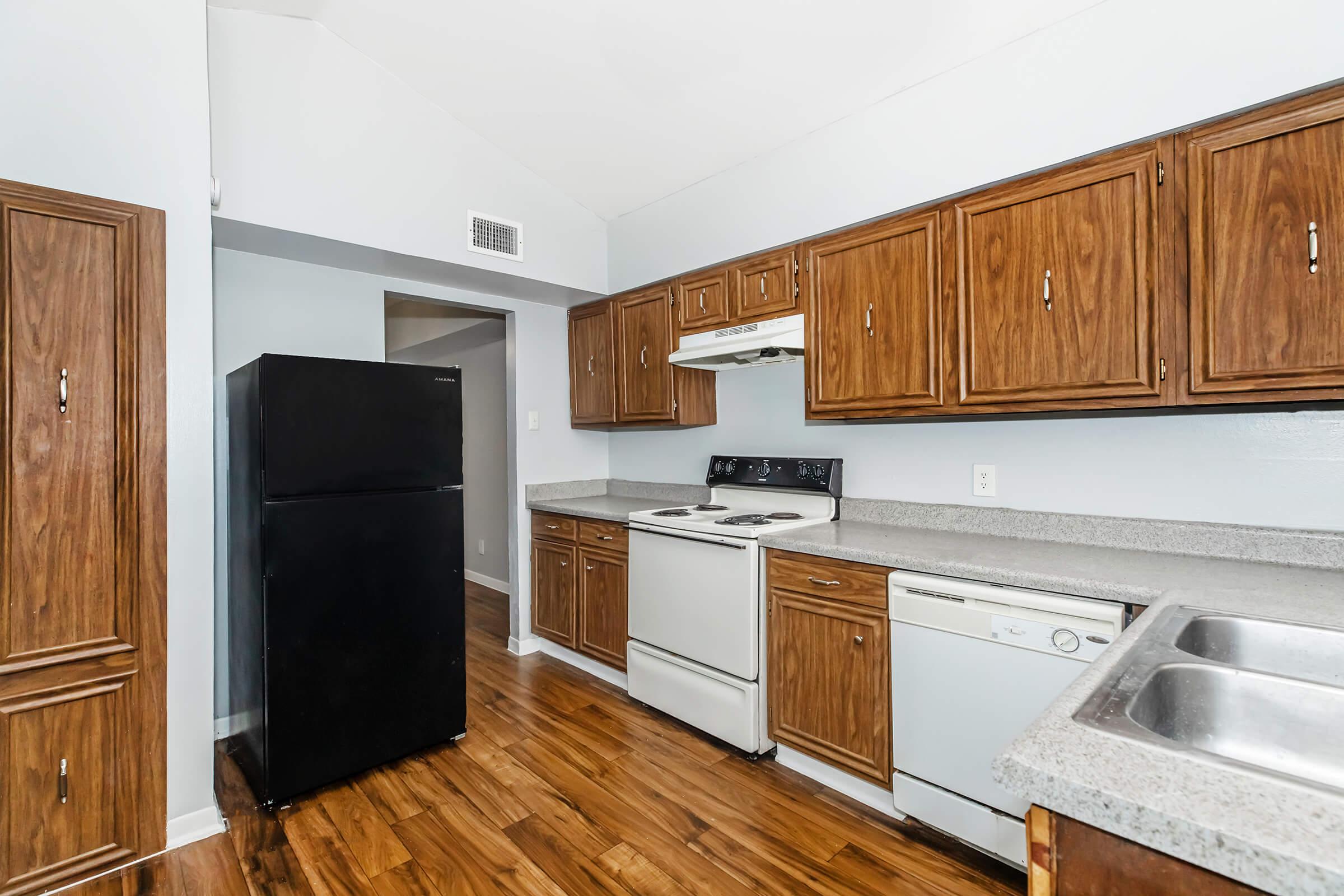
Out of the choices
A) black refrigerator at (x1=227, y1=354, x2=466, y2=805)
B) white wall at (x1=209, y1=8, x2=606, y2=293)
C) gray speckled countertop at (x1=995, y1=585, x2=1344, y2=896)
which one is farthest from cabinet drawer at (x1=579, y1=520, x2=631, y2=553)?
gray speckled countertop at (x1=995, y1=585, x2=1344, y2=896)

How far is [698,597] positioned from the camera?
2633 mm

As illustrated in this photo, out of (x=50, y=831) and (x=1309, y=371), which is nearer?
(x=1309, y=371)

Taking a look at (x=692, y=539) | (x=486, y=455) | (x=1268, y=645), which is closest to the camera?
(x=1268, y=645)

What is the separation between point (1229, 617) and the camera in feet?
4.07

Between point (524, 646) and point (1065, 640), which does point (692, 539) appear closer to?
point (1065, 640)

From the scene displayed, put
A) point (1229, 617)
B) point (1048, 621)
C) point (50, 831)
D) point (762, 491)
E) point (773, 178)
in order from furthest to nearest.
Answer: point (762, 491) → point (773, 178) → point (50, 831) → point (1048, 621) → point (1229, 617)

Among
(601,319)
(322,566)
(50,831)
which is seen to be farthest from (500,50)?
(50,831)

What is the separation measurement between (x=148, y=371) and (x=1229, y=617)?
9.52 feet

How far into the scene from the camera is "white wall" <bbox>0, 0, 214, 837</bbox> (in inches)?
71.8

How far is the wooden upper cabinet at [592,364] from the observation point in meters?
3.65

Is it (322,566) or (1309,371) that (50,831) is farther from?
(1309,371)

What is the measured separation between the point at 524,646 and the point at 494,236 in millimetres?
2340

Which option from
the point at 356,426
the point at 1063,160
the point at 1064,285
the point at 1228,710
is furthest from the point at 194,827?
the point at 1063,160

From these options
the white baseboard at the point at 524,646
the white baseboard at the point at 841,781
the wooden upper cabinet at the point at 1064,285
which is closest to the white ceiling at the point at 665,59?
the wooden upper cabinet at the point at 1064,285
